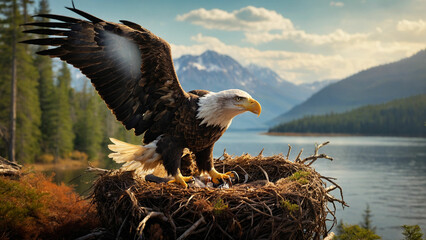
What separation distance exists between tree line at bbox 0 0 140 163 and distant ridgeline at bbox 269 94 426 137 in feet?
227

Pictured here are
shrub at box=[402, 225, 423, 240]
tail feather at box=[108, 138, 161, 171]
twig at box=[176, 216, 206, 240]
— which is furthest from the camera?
tail feather at box=[108, 138, 161, 171]

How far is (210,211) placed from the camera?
289 cm

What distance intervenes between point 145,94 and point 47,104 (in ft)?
108

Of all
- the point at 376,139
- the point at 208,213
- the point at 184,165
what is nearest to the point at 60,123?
the point at 184,165

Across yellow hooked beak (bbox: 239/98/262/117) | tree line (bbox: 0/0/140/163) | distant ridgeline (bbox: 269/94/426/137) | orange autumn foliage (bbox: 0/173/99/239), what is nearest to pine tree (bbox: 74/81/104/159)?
tree line (bbox: 0/0/140/163)

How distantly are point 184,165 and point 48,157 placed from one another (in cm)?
3019

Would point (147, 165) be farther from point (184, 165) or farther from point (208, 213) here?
point (208, 213)

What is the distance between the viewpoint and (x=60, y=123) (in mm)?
32000

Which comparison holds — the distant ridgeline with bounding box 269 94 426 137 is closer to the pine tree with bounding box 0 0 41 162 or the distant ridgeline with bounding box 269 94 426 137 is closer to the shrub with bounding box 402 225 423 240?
the pine tree with bounding box 0 0 41 162

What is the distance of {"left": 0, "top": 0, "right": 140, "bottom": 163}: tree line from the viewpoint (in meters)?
22.6

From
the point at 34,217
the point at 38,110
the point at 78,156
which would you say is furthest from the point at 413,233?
the point at 78,156

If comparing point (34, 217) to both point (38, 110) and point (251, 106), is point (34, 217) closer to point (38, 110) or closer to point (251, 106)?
point (251, 106)

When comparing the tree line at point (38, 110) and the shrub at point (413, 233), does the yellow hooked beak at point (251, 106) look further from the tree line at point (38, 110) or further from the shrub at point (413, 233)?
the tree line at point (38, 110)

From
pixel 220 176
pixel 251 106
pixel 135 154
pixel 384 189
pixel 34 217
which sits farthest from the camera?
pixel 384 189
